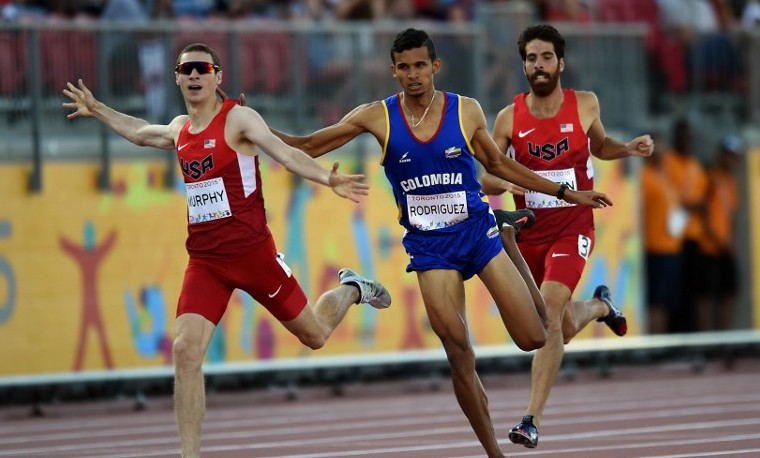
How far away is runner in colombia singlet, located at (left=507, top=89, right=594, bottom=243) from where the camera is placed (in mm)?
11961

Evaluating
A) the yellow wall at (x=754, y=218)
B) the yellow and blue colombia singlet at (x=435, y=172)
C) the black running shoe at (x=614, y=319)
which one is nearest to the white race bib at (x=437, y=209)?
the yellow and blue colombia singlet at (x=435, y=172)

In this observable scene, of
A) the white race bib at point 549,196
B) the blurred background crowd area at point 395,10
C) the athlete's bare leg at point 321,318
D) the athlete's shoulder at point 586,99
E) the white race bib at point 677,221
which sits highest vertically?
the blurred background crowd area at point 395,10

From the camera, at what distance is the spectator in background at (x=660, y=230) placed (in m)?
20.9

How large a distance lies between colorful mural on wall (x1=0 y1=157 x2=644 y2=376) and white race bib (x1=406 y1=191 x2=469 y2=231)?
7.53 m

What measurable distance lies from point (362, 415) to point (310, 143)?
16.4 ft

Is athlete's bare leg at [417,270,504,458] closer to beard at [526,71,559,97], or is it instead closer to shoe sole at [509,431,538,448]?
shoe sole at [509,431,538,448]

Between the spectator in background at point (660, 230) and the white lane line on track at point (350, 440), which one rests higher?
the spectator in background at point (660, 230)

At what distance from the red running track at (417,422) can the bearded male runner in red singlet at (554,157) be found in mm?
1153

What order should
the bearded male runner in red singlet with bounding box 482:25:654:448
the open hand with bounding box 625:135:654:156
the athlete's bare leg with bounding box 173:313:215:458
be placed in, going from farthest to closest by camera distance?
the bearded male runner in red singlet with bounding box 482:25:654:448
the open hand with bounding box 625:135:654:156
the athlete's bare leg with bounding box 173:313:215:458

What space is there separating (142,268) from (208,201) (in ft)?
24.5

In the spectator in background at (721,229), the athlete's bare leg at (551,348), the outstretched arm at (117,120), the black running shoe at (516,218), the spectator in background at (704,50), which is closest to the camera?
the outstretched arm at (117,120)

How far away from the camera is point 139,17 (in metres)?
17.8

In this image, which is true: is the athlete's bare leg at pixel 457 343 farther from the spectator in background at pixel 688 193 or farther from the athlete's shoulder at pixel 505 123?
the spectator in background at pixel 688 193

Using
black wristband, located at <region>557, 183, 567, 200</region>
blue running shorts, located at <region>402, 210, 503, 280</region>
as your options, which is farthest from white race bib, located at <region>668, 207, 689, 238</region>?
blue running shorts, located at <region>402, 210, 503, 280</region>
